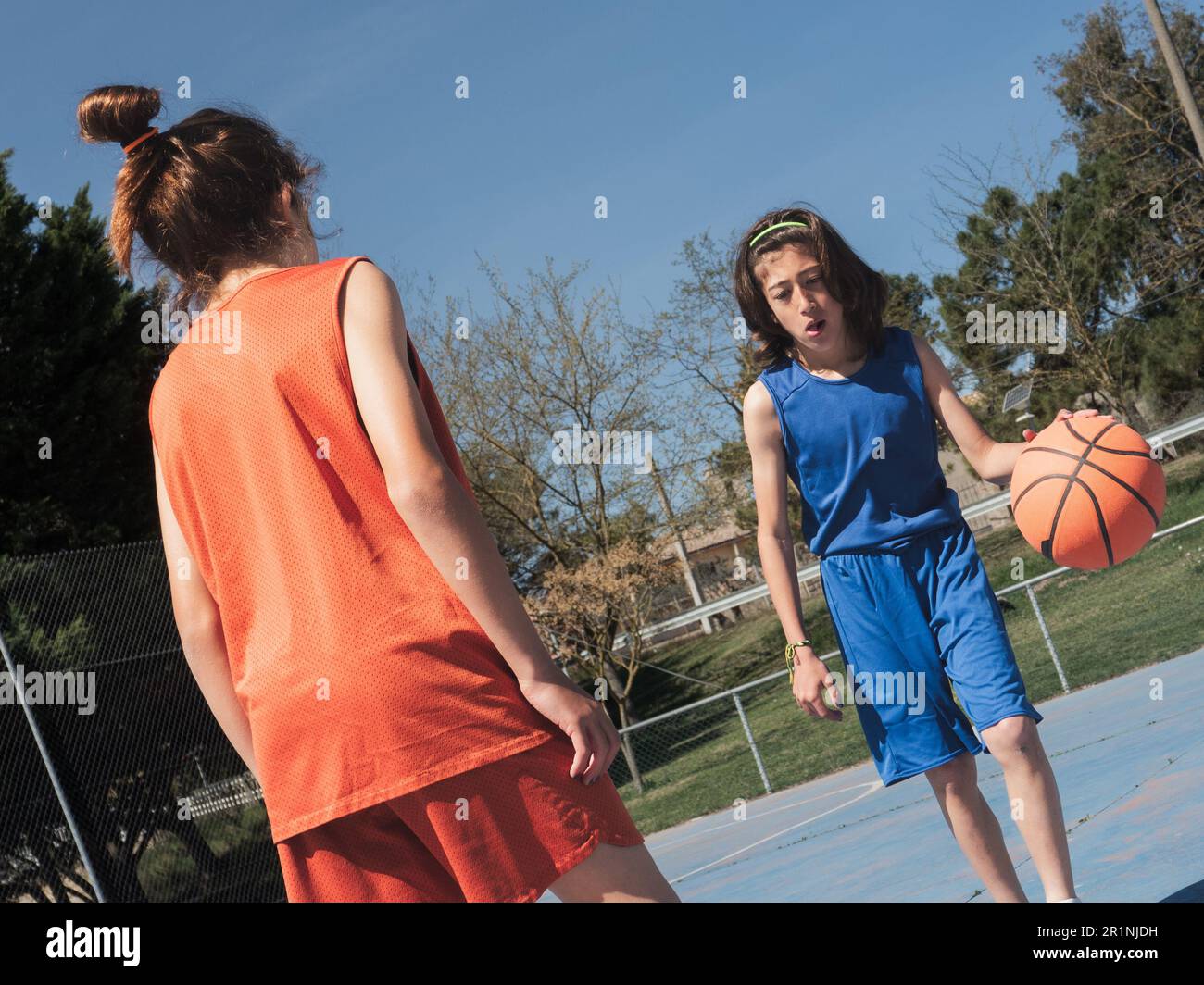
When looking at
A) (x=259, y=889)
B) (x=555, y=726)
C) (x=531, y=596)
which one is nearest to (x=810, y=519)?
(x=555, y=726)

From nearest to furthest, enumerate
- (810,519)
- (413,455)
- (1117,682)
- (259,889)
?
(413,455), (810,519), (1117,682), (259,889)

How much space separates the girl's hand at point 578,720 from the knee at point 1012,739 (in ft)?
4.83

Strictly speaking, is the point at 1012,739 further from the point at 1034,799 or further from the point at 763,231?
the point at 763,231

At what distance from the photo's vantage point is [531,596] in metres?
23.5

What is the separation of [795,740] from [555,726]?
15017 millimetres

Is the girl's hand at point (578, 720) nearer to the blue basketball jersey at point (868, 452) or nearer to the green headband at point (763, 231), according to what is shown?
the blue basketball jersey at point (868, 452)

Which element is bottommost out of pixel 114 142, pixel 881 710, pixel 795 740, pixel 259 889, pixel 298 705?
pixel 795 740

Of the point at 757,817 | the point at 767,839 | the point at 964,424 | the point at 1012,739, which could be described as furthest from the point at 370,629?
the point at 757,817

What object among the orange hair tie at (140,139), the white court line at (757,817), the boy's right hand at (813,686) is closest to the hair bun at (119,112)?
the orange hair tie at (140,139)

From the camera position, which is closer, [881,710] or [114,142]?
[114,142]

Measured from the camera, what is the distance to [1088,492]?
11.6 feet

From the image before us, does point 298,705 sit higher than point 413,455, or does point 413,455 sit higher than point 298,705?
point 413,455

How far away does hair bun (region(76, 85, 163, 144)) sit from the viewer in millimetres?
2416

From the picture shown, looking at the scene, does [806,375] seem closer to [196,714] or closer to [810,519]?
[810,519]
